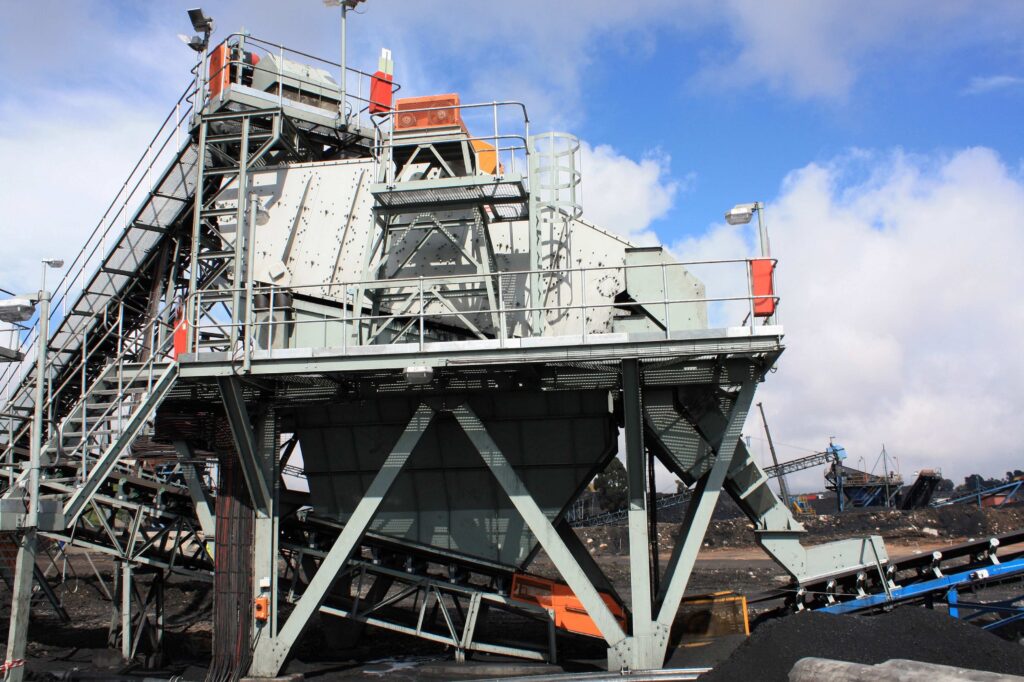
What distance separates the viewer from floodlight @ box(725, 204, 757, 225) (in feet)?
39.1

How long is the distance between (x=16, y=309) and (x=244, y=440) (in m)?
3.47

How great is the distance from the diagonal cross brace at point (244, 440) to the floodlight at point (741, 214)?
7498mm

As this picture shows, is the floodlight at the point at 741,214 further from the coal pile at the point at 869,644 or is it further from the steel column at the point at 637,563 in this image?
the coal pile at the point at 869,644

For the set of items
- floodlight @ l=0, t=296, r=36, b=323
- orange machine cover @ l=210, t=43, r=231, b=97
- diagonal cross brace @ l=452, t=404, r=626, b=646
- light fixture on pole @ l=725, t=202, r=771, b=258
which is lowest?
diagonal cross brace @ l=452, t=404, r=626, b=646

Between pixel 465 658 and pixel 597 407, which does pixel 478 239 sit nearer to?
pixel 597 407

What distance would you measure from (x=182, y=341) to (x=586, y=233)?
6444 mm

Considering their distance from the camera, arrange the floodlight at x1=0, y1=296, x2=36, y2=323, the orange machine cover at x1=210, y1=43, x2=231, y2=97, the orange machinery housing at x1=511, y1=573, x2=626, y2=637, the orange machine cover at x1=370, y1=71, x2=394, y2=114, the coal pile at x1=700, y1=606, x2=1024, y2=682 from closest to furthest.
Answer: the coal pile at x1=700, y1=606, x2=1024, y2=682 < the floodlight at x1=0, y1=296, x2=36, y2=323 < the orange machinery housing at x1=511, y1=573, x2=626, y2=637 < the orange machine cover at x1=210, y1=43, x2=231, y2=97 < the orange machine cover at x1=370, y1=71, x2=394, y2=114

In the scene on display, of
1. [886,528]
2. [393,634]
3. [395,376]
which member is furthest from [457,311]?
[886,528]

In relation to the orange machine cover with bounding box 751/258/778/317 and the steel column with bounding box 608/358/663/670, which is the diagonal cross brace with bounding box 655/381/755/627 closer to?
the steel column with bounding box 608/358/663/670

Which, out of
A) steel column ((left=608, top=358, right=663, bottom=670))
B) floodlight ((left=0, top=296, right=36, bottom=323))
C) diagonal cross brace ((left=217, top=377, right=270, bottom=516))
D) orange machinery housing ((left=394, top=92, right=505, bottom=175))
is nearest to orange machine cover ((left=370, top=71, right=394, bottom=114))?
orange machinery housing ((left=394, top=92, right=505, bottom=175))

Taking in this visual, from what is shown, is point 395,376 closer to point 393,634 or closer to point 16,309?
point 16,309

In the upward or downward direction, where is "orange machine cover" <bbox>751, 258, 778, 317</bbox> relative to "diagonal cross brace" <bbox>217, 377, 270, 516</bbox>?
upward

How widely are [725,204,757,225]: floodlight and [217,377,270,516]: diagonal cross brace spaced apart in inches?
295

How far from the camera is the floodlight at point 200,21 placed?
15.2 metres
